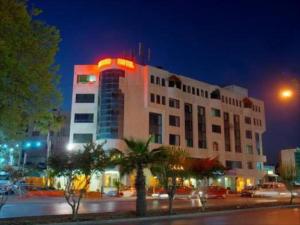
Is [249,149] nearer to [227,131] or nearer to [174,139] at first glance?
[227,131]

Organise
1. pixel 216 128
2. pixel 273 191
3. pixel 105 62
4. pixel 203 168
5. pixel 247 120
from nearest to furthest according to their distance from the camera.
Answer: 1. pixel 203 168
2. pixel 273 191
3. pixel 105 62
4. pixel 216 128
5. pixel 247 120

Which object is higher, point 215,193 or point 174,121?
point 174,121

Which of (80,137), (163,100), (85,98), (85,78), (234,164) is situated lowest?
(234,164)

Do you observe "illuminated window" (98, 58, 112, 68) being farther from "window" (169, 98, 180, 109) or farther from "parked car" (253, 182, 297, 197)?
"parked car" (253, 182, 297, 197)

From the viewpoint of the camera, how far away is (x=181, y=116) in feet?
234

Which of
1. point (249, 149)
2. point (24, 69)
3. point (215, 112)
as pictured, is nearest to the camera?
point (24, 69)

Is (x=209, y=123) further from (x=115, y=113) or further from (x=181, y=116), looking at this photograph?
(x=115, y=113)

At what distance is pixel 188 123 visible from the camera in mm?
72938

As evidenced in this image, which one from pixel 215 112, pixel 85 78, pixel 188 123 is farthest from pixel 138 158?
pixel 215 112

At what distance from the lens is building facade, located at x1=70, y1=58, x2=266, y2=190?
6425cm

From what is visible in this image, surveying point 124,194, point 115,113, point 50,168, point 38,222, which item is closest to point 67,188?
point 50,168

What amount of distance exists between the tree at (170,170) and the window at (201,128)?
50.9 meters

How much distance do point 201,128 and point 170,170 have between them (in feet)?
174

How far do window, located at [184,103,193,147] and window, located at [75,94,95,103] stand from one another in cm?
1889
